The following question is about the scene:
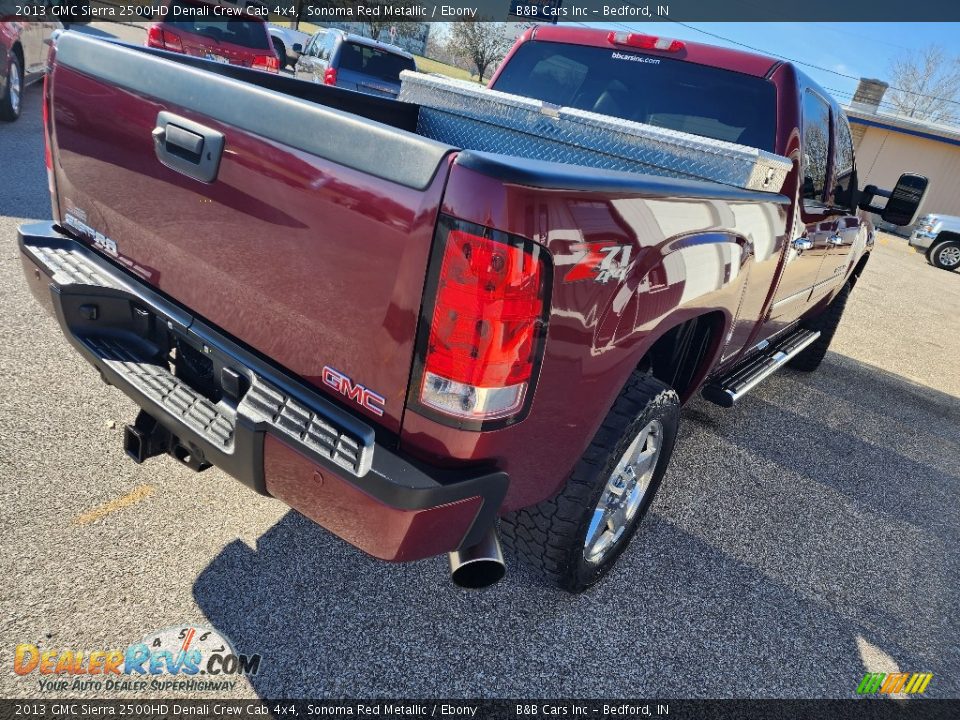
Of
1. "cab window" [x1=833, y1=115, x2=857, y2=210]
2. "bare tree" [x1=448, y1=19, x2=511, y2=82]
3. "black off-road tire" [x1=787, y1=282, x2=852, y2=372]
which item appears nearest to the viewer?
"cab window" [x1=833, y1=115, x2=857, y2=210]

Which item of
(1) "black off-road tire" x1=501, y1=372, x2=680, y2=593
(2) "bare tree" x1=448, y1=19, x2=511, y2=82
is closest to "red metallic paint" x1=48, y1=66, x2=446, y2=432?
(1) "black off-road tire" x1=501, y1=372, x2=680, y2=593

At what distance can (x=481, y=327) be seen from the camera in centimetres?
154

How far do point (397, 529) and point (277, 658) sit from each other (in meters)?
0.80

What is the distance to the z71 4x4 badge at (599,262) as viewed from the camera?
163cm

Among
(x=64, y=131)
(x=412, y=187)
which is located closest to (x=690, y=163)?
(x=412, y=187)

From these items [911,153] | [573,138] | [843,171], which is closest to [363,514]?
[573,138]

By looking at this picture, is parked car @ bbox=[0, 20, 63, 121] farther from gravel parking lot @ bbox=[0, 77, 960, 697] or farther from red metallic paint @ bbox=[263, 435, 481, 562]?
red metallic paint @ bbox=[263, 435, 481, 562]

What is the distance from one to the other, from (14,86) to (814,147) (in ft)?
28.1

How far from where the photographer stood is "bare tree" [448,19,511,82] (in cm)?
4909

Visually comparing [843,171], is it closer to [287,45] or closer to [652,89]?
[652,89]

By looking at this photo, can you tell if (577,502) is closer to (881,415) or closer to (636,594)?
(636,594)

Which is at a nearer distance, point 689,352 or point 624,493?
point 624,493

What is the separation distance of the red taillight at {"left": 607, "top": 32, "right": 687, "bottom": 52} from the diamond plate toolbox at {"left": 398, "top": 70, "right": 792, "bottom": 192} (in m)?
0.63

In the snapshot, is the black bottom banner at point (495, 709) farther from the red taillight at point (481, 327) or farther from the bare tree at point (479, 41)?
the bare tree at point (479, 41)
